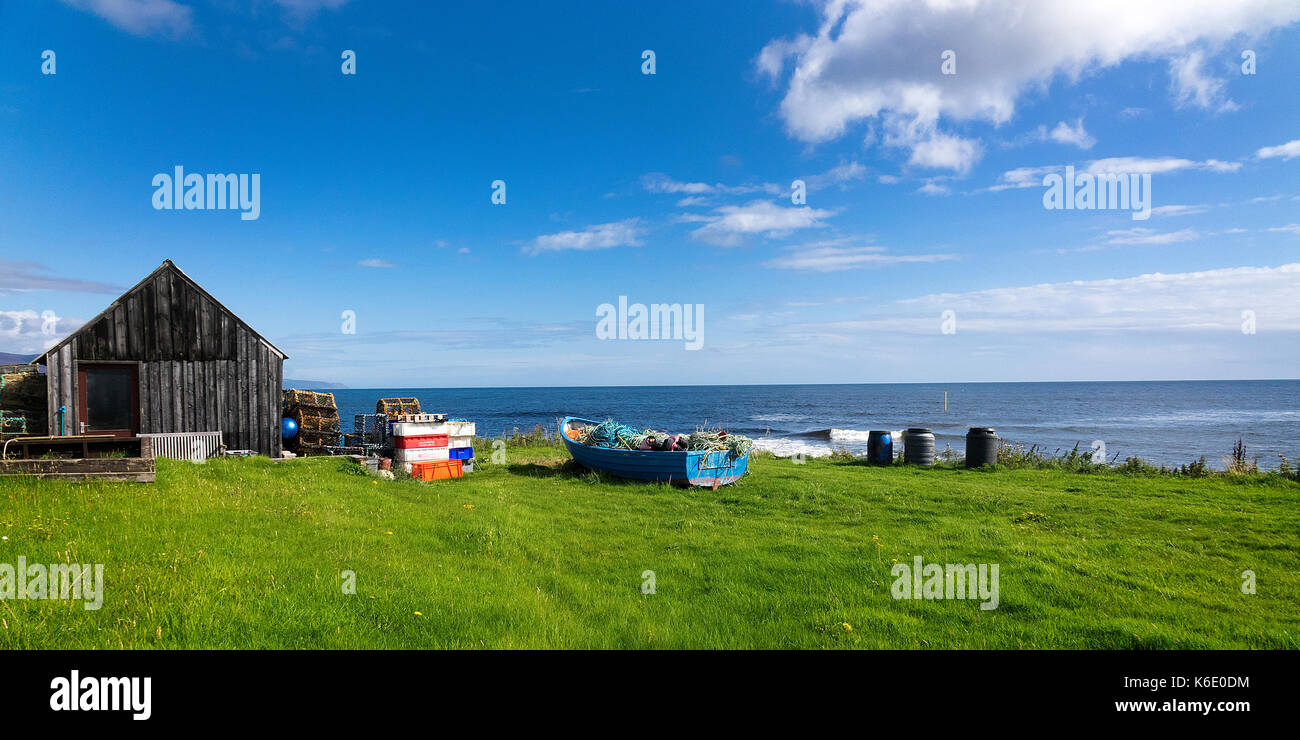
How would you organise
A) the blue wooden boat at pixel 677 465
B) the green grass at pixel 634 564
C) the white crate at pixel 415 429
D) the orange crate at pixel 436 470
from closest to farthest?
the green grass at pixel 634 564 → the blue wooden boat at pixel 677 465 → the white crate at pixel 415 429 → the orange crate at pixel 436 470

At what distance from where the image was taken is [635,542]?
10.9m

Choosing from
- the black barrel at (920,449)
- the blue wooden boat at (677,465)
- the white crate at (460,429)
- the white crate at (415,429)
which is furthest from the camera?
the black barrel at (920,449)

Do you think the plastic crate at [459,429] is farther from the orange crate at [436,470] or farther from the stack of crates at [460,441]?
the orange crate at [436,470]

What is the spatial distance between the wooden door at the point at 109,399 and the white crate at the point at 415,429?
832cm

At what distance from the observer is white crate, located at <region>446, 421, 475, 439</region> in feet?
66.6

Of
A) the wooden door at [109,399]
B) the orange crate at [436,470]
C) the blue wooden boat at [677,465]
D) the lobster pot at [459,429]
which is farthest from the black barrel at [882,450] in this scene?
the wooden door at [109,399]

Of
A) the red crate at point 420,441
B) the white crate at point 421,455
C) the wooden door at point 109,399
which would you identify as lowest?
the white crate at point 421,455

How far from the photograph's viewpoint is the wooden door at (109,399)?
18.8 meters

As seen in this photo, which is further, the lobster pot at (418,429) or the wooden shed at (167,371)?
the lobster pot at (418,429)

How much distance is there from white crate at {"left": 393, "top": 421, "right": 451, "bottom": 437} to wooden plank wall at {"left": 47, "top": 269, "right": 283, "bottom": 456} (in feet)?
17.1

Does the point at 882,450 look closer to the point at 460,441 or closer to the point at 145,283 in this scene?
the point at 460,441

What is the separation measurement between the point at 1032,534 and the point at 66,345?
2629 cm
